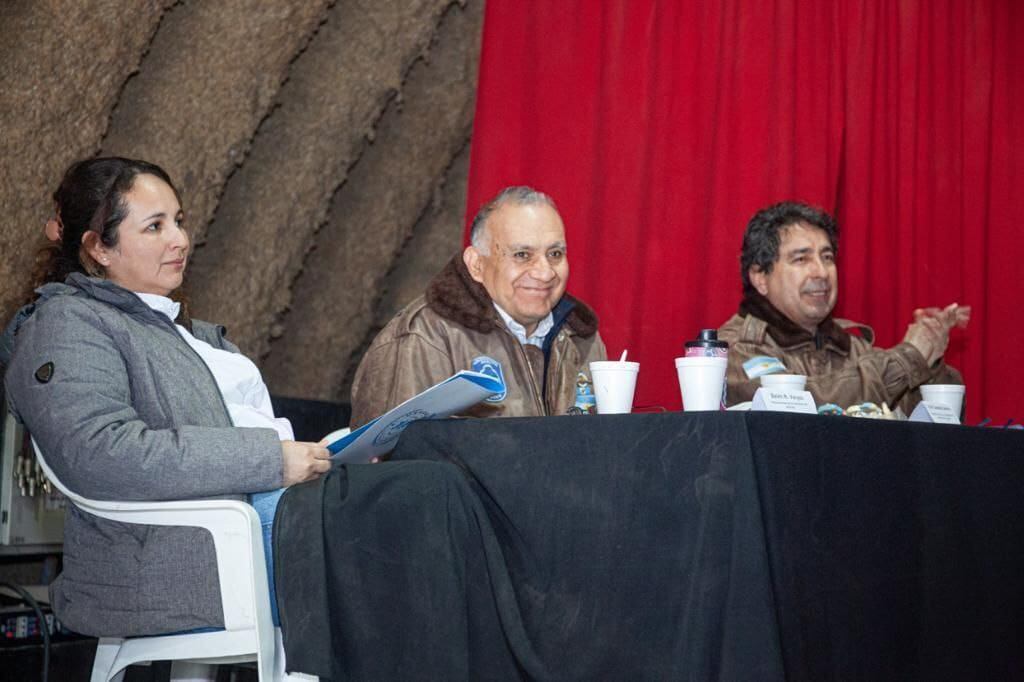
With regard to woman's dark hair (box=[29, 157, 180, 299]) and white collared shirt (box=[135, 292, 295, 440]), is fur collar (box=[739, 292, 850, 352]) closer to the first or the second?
white collared shirt (box=[135, 292, 295, 440])

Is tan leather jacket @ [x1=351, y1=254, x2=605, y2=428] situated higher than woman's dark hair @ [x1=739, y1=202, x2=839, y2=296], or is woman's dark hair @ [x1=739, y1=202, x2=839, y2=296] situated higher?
woman's dark hair @ [x1=739, y1=202, x2=839, y2=296]

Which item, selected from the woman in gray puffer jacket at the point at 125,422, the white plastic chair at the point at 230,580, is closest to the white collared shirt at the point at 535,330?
the woman in gray puffer jacket at the point at 125,422

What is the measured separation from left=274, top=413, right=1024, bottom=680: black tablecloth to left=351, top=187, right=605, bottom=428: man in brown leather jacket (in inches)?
24.8

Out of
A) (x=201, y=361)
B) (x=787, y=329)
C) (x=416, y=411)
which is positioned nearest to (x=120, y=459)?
(x=201, y=361)

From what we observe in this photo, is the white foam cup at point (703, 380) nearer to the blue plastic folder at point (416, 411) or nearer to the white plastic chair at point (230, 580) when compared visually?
the blue plastic folder at point (416, 411)

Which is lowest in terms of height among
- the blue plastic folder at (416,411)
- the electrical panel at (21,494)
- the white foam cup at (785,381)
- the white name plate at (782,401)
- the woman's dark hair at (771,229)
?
the electrical panel at (21,494)

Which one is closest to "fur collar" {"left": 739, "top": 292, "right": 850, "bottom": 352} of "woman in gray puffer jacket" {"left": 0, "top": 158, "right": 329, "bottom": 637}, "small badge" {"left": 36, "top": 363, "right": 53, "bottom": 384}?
"woman in gray puffer jacket" {"left": 0, "top": 158, "right": 329, "bottom": 637}

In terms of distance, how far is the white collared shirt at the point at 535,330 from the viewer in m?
2.44

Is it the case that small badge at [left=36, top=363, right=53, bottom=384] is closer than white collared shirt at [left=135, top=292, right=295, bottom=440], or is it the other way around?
small badge at [left=36, top=363, right=53, bottom=384]

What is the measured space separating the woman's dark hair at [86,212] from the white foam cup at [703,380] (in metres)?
1.06

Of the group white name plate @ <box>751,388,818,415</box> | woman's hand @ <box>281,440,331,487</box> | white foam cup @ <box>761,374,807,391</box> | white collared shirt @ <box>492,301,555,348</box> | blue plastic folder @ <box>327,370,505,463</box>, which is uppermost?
white collared shirt @ <box>492,301,555,348</box>

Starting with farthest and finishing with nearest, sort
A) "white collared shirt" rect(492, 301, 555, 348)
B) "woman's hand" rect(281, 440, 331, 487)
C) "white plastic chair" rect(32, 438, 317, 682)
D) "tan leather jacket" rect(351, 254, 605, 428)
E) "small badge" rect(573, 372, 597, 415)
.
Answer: "white collared shirt" rect(492, 301, 555, 348)
"tan leather jacket" rect(351, 254, 605, 428)
"small badge" rect(573, 372, 597, 415)
"woman's hand" rect(281, 440, 331, 487)
"white plastic chair" rect(32, 438, 317, 682)

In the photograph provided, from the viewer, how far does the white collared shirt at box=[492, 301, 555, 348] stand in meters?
2.44

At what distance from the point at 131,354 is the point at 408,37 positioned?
2254 mm
